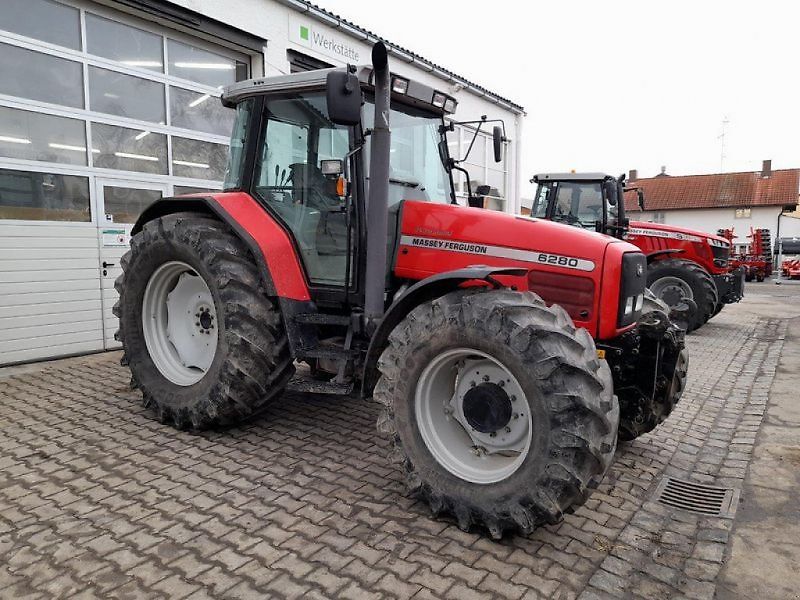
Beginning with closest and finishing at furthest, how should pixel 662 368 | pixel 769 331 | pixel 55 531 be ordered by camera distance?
pixel 55 531, pixel 662 368, pixel 769 331

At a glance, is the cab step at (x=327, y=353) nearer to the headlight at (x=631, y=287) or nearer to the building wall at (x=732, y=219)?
the headlight at (x=631, y=287)

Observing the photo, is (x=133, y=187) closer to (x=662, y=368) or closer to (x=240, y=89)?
(x=240, y=89)

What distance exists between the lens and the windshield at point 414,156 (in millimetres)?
3699

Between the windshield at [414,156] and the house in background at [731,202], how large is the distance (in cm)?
3530

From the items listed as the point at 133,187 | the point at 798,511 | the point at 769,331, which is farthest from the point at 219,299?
the point at 769,331

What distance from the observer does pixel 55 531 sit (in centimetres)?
271

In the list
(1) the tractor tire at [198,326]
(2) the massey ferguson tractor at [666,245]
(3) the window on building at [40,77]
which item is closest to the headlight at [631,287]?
(1) the tractor tire at [198,326]

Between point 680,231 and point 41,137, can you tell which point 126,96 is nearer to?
point 41,137

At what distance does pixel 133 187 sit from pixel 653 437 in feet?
21.7

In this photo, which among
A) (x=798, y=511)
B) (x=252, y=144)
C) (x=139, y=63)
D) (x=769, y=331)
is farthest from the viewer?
(x=769, y=331)

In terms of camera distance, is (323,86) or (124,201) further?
(124,201)

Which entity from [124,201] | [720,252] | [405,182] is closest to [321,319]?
[405,182]

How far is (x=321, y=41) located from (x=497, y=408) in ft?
26.4

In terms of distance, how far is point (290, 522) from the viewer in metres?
2.82
